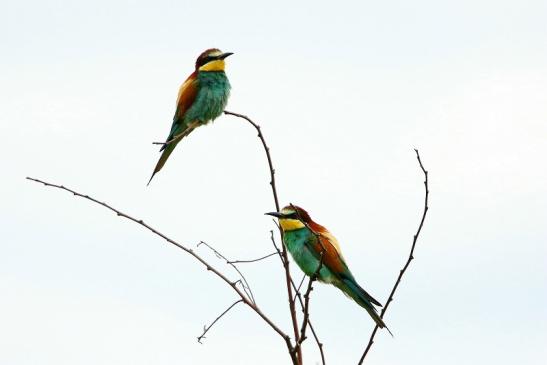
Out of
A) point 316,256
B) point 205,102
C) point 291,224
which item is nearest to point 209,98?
point 205,102

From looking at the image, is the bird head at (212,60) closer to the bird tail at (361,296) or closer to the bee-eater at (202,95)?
the bee-eater at (202,95)

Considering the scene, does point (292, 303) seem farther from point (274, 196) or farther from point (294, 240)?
point (294, 240)

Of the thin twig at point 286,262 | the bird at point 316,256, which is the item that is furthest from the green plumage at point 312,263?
the thin twig at point 286,262

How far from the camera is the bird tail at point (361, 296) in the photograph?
4.65m

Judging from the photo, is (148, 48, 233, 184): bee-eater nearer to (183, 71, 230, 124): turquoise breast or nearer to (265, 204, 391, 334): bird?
(183, 71, 230, 124): turquoise breast

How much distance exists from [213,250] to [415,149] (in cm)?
64

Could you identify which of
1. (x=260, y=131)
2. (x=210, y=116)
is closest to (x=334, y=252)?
(x=210, y=116)

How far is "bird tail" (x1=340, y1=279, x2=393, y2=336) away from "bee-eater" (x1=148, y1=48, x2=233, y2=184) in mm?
1249

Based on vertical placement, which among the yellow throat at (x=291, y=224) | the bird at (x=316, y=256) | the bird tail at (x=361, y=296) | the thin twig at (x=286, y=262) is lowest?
the thin twig at (x=286, y=262)

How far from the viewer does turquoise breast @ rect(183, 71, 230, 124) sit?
5445 millimetres

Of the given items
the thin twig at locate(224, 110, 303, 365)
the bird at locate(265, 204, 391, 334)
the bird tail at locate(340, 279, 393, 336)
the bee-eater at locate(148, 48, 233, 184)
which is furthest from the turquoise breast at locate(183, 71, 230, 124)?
the thin twig at locate(224, 110, 303, 365)

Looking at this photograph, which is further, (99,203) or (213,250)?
(213,250)

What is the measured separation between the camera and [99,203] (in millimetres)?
2414

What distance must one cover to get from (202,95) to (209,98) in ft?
0.16
